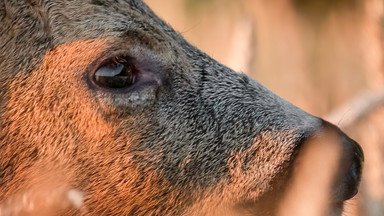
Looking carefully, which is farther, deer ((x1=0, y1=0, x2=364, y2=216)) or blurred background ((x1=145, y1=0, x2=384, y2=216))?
blurred background ((x1=145, y1=0, x2=384, y2=216))

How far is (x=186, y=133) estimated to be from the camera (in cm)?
354

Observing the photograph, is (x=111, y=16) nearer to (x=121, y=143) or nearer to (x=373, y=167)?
(x=121, y=143)

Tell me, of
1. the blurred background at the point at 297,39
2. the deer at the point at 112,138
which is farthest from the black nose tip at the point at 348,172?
the blurred background at the point at 297,39

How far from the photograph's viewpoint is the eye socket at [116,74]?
348cm

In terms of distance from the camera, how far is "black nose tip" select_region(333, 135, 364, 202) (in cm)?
351

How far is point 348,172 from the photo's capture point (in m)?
3.54

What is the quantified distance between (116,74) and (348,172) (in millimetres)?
1079

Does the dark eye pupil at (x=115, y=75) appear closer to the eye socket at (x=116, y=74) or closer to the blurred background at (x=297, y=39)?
the eye socket at (x=116, y=74)

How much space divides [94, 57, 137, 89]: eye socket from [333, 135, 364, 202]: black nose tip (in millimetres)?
960

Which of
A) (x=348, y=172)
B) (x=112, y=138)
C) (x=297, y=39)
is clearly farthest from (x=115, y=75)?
(x=297, y=39)

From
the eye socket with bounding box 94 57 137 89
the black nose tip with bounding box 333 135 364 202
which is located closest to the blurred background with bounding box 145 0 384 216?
the black nose tip with bounding box 333 135 364 202

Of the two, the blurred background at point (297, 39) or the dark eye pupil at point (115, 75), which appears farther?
the blurred background at point (297, 39)

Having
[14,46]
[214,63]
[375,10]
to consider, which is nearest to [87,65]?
[14,46]

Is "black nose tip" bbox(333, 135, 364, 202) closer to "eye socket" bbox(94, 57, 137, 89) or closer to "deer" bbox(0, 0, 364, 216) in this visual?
"deer" bbox(0, 0, 364, 216)
